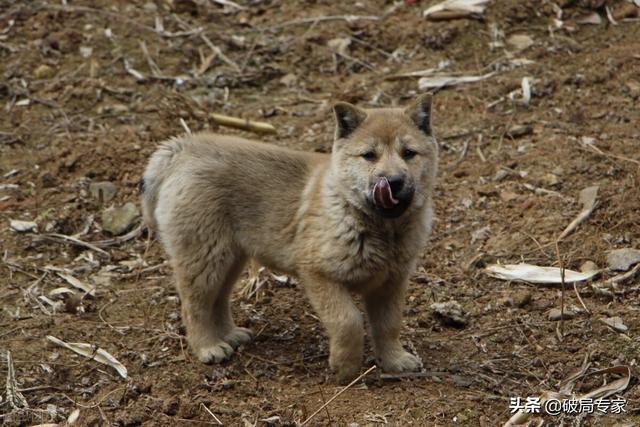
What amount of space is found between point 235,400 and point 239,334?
0.98 metres

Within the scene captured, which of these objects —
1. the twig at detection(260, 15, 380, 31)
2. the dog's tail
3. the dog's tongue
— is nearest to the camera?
the dog's tongue

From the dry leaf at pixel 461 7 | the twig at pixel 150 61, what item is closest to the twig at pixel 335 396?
the twig at pixel 150 61

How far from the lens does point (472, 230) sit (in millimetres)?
8211

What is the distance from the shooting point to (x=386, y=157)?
6320 millimetres

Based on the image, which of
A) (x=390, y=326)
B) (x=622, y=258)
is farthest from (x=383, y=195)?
(x=622, y=258)

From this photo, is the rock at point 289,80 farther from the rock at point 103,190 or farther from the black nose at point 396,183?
the black nose at point 396,183

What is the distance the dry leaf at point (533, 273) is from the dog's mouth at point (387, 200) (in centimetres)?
166

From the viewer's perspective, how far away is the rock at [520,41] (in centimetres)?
1076

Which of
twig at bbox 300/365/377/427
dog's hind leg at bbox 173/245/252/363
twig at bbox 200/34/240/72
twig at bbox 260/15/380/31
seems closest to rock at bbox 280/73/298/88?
twig at bbox 200/34/240/72

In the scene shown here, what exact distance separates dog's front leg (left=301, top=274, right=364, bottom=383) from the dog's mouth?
0.63 meters

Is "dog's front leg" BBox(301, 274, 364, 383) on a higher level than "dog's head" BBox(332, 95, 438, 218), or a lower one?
lower

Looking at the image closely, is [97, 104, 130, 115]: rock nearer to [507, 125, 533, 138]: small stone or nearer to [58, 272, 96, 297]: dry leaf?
[58, 272, 96, 297]: dry leaf

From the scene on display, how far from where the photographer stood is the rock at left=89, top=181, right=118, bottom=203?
887cm

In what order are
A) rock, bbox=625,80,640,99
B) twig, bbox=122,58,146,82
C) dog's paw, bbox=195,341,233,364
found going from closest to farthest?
dog's paw, bbox=195,341,233,364 → rock, bbox=625,80,640,99 → twig, bbox=122,58,146,82
